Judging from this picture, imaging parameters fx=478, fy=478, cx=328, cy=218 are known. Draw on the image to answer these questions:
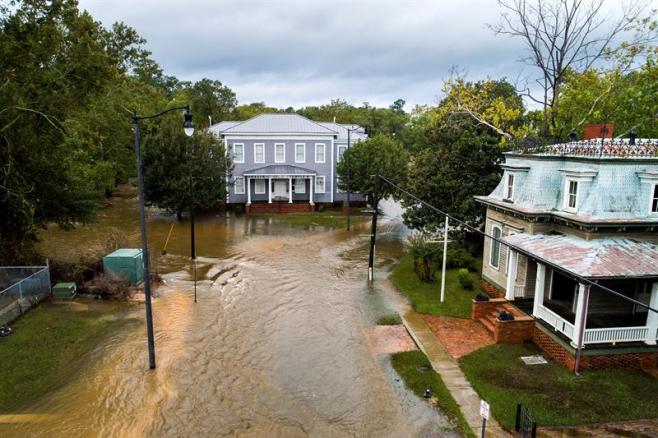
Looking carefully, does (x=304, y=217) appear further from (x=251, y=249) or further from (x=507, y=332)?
(x=507, y=332)

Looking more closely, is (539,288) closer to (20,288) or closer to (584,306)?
(584,306)

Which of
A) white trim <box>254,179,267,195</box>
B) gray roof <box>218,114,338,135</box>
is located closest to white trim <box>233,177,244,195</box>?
white trim <box>254,179,267,195</box>

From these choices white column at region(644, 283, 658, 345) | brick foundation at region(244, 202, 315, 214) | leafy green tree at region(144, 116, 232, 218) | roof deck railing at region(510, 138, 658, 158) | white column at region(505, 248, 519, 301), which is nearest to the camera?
white column at region(644, 283, 658, 345)

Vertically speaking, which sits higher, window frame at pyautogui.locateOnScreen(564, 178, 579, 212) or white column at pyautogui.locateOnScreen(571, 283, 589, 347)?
window frame at pyautogui.locateOnScreen(564, 178, 579, 212)

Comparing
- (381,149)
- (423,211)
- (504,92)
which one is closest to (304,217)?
(381,149)

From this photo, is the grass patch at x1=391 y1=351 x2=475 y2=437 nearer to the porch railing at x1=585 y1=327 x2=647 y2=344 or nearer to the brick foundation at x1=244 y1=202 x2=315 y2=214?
the porch railing at x1=585 y1=327 x2=647 y2=344

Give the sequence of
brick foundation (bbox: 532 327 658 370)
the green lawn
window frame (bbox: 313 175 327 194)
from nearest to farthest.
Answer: brick foundation (bbox: 532 327 658 370) < the green lawn < window frame (bbox: 313 175 327 194)

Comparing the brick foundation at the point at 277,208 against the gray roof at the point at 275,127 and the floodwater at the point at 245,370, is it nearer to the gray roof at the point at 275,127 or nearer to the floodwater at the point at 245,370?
the gray roof at the point at 275,127

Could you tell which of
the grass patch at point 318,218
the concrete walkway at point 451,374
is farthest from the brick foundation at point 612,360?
the grass patch at point 318,218
